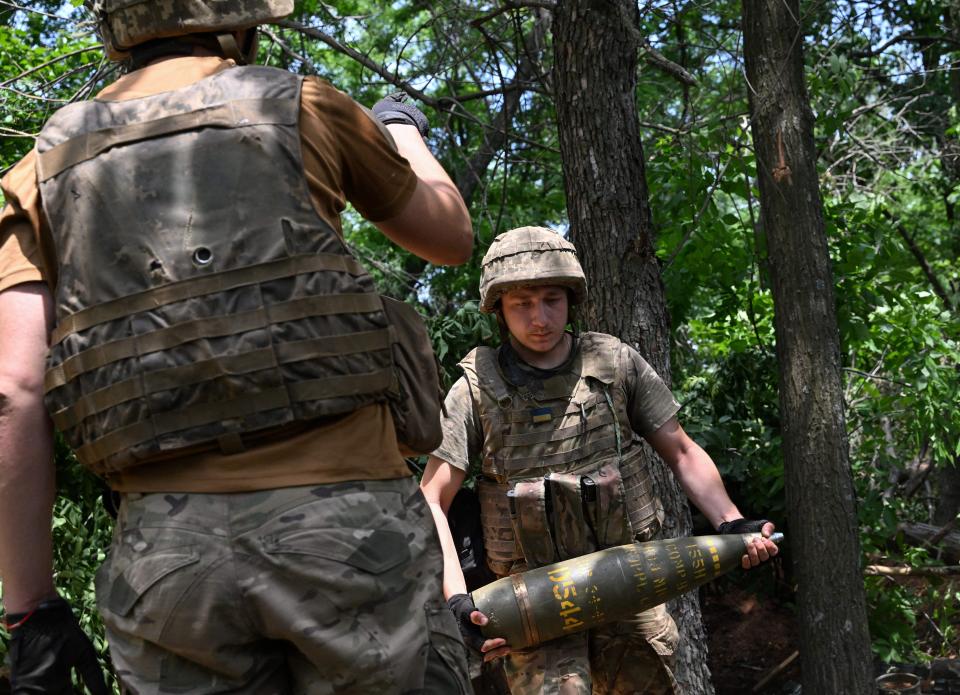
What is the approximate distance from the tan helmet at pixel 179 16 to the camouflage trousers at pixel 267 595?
0.95 metres

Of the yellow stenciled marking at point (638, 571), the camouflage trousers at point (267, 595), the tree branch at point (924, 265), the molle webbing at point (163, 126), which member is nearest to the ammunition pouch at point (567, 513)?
the yellow stenciled marking at point (638, 571)

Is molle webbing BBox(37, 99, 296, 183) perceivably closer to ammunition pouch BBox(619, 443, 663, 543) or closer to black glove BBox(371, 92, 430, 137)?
black glove BBox(371, 92, 430, 137)

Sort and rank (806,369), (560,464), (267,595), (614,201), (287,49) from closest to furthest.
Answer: (267,595), (560,464), (614,201), (806,369), (287,49)

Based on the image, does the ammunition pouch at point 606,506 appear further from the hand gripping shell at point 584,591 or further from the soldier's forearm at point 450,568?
the soldier's forearm at point 450,568

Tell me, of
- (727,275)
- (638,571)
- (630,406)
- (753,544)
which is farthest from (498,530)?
(727,275)

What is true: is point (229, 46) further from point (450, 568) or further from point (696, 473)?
point (696, 473)

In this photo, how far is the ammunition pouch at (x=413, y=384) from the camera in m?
2.28

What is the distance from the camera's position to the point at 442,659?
7.06 feet

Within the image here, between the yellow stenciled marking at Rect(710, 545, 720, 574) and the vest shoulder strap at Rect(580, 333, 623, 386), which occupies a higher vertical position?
the vest shoulder strap at Rect(580, 333, 623, 386)

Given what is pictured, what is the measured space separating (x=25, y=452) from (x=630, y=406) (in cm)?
261

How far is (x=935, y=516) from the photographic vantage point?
33.8 feet

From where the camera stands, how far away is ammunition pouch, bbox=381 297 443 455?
2.28 m

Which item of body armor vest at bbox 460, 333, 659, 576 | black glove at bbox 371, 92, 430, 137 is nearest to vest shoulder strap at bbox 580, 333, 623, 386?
body armor vest at bbox 460, 333, 659, 576

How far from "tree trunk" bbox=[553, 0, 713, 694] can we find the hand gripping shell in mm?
1352
